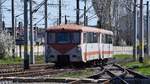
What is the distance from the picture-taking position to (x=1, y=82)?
20953 mm

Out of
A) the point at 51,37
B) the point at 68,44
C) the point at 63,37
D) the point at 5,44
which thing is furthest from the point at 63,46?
the point at 5,44

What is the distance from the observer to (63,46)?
3391 cm

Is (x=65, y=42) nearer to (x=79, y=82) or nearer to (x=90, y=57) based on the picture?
(x=90, y=57)

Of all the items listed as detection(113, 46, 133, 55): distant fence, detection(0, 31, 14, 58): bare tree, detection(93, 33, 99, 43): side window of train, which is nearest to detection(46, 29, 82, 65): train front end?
detection(93, 33, 99, 43): side window of train

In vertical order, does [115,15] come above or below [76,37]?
above

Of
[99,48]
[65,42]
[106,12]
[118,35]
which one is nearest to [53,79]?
[65,42]

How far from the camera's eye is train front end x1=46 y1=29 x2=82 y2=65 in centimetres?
3384

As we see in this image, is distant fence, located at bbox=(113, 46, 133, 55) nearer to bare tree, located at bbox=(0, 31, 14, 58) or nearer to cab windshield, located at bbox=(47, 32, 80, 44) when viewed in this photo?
bare tree, located at bbox=(0, 31, 14, 58)

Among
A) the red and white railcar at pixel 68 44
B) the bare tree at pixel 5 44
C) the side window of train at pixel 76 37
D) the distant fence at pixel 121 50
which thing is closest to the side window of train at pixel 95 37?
the red and white railcar at pixel 68 44

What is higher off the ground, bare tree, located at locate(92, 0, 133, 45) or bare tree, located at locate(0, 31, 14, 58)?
bare tree, located at locate(92, 0, 133, 45)

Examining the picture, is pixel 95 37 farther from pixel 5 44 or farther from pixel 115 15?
pixel 115 15

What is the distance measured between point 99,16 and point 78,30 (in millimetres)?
39934

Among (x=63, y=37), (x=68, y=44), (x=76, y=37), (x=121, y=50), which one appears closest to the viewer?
(x=68, y=44)

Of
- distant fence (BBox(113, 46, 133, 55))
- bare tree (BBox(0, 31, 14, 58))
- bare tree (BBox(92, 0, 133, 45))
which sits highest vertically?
bare tree (BBox(92, 0, 133, 45))
